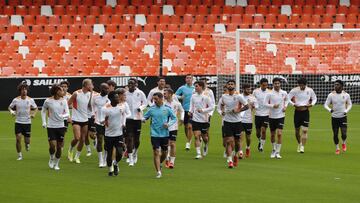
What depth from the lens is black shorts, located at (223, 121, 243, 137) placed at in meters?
→ 24.6

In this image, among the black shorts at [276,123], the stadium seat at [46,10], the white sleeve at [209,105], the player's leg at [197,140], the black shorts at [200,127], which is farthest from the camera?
the stadium seat at [46,10]

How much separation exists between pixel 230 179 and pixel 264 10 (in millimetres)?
27808

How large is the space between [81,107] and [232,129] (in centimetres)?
413

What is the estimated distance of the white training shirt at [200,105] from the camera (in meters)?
26.9

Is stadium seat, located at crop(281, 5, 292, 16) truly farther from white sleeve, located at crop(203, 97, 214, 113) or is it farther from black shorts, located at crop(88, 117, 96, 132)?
black shorts, located at crop(88, 117, 96, 132)

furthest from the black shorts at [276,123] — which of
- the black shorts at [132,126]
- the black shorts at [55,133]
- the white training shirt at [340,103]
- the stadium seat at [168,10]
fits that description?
the stadium seat at [168,10]

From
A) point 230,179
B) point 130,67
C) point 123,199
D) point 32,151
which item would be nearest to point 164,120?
point 230,179

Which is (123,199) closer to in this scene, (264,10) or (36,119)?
(36,119)

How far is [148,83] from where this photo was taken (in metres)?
41.9

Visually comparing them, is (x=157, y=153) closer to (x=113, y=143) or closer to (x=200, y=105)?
(x=113, y=143)

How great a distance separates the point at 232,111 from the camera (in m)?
24.6

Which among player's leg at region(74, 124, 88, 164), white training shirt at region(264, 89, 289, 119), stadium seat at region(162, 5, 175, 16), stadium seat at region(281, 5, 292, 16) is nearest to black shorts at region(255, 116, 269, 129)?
white training shirt at region(264, 89, 289, 119)

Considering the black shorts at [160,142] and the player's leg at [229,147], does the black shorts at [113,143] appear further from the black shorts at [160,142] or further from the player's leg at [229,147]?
the player's leg at [229,147]

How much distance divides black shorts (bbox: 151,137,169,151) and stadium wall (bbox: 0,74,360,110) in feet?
57.4
